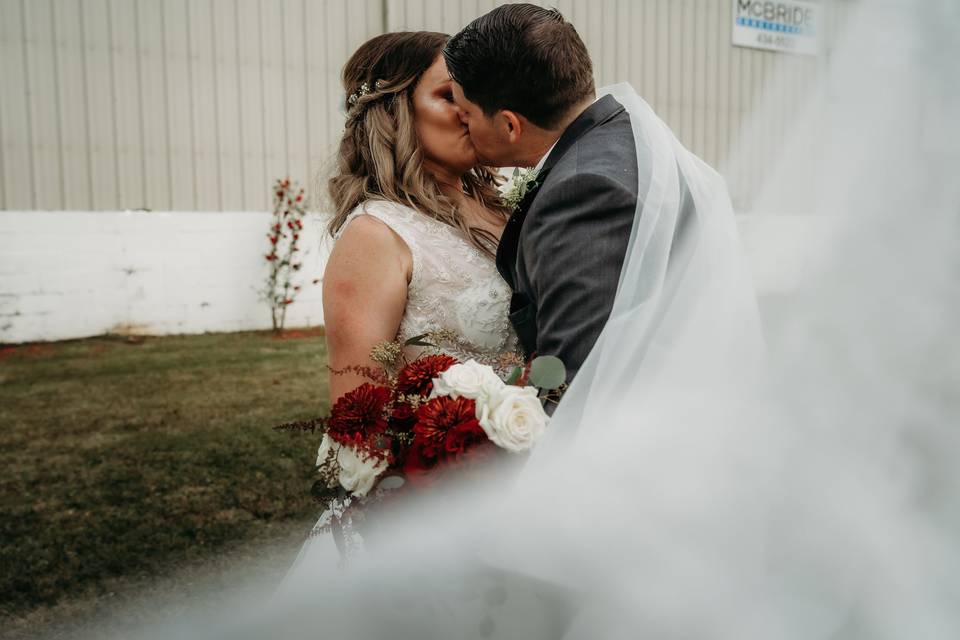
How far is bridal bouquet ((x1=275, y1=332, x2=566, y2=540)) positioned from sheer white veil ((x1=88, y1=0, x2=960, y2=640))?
0.37ft

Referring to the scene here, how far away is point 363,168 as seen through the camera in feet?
A: 8.99

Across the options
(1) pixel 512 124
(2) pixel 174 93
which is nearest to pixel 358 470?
(1) pixel 512 124

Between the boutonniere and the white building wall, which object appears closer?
the boutonniere

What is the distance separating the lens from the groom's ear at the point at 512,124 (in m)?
2.14

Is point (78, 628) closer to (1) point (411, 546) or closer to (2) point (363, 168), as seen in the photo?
(2) point (363, 168)

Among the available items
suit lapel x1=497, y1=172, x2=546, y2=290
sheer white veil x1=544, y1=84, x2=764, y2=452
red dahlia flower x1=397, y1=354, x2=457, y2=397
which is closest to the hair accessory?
suit lapel x1=497, y1=172, x2=546, y2=290

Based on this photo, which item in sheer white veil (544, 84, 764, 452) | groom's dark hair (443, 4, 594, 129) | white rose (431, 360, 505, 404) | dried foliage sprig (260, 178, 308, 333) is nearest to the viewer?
sheer white veil (544, 84, 764, 452)

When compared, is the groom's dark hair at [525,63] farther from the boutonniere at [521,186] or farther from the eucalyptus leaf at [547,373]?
the eucalyptus leaf at [547,373]

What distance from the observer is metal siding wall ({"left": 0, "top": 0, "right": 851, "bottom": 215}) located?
845cm

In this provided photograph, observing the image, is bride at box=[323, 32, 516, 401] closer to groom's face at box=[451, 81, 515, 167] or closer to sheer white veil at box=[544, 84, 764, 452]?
groom's face at box=[451, 81, 515, 167]

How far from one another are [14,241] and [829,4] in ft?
29.0

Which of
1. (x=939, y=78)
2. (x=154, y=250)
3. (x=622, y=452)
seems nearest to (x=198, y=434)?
(x=154, y=250)

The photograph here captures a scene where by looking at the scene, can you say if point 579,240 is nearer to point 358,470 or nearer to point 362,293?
point 358,470

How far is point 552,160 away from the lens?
205 cm
